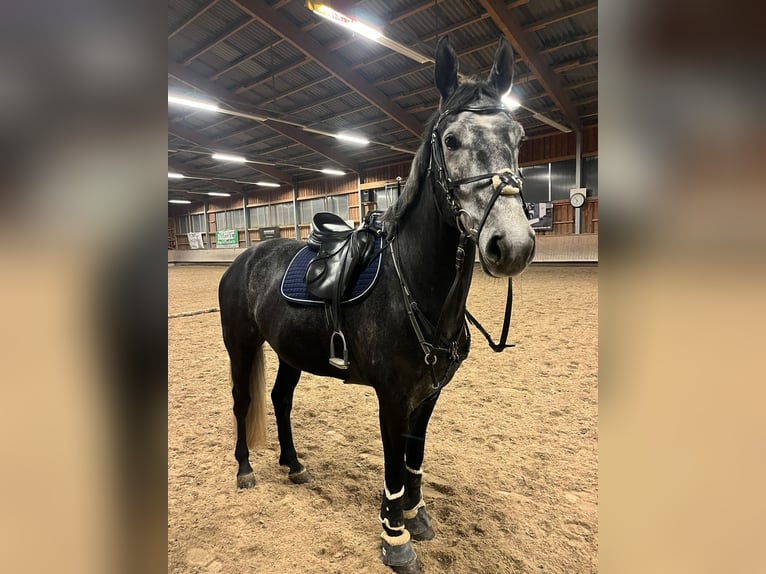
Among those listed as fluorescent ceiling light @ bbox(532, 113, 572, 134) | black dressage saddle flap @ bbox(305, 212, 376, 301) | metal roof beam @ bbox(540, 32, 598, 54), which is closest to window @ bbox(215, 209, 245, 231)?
fluorescent ceiling light @ bbox(532, 113, 572, 134)

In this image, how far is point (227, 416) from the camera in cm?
324

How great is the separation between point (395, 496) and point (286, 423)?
988 mm

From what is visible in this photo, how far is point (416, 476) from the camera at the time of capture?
1939mm

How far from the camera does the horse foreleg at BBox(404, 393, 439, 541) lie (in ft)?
6.22

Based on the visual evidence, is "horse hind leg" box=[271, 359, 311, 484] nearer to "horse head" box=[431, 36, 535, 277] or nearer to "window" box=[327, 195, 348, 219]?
"horse head" box=[431, 36, 535, 277]

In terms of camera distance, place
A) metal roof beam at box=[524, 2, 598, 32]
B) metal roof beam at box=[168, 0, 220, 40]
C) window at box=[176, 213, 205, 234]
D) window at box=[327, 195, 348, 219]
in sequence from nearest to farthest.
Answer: metal roof beam at box=[524, 2, 598, 32], metal roof beam at box=[168, 0, 220, 40], window at box=[327, 195, 348, 219], window at box=[176, 213, 205, 234]

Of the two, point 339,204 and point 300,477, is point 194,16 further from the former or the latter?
point 339,204

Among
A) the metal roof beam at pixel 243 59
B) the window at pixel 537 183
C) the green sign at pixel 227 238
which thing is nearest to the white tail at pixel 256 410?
the metal roof beam at pixel 243 59

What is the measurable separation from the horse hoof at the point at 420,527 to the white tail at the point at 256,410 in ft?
3.65

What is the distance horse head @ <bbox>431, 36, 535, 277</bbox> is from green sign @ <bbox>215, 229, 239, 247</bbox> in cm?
2678
